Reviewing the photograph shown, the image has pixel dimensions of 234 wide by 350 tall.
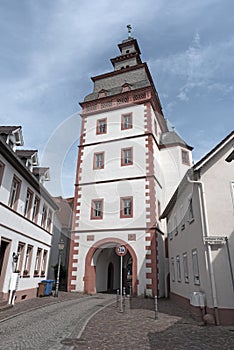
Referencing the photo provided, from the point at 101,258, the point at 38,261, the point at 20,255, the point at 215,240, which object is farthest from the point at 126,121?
the point at 215,240

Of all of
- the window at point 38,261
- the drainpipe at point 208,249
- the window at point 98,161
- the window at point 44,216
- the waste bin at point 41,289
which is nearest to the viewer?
the drainpipe at point 208,249

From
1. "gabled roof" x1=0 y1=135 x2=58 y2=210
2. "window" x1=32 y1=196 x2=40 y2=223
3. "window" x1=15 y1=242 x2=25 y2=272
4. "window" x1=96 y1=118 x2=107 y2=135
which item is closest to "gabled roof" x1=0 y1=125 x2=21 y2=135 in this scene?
"gabled roof" x1=0 y1=135 x2=58 y2=210

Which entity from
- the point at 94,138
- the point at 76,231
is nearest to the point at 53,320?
the point at 76,231

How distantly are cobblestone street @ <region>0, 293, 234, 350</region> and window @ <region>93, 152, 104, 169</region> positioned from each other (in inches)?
598

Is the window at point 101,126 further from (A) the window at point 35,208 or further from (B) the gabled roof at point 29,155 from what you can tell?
(A) the window at point 35,208

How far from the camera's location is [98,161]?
25.5 meters

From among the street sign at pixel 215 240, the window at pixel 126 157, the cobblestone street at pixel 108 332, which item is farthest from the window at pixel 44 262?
the street sign at pixel 215 240

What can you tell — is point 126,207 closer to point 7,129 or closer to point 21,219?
point 21,219

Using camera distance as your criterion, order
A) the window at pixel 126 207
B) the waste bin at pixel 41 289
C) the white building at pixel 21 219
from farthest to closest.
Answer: the window at pixel 126 207
the waste bin at pixel 41 289
the white building at pixel 21 219

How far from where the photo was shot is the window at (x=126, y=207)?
21.9 meters

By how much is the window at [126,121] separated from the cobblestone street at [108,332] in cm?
1784

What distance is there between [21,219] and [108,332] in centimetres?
974

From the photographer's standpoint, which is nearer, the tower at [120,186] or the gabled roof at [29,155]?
the gabled roof at [29,155]

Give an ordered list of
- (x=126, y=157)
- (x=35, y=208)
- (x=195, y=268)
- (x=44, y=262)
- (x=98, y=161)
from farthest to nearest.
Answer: (x=98, y=161) → (x=126, y=157) → (x=44, y=262) → (x=35, y=208) → (x=195, y=268)
